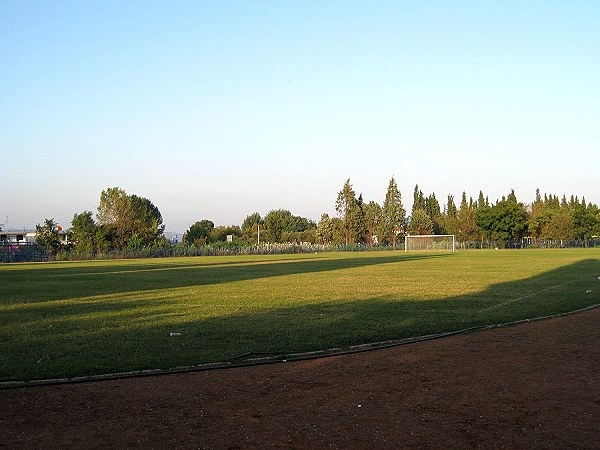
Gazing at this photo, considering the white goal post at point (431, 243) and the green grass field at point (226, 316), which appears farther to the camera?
the white goal post at point (431, 243)

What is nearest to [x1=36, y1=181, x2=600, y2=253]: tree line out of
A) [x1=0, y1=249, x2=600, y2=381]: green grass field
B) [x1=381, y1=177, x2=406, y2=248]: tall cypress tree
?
[x1=381, y1=177, x2=406, y2=248]: tall cypress tree

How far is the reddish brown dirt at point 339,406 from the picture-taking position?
582 centimetres

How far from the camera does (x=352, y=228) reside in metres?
116

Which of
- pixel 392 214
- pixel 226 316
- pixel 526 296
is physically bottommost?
pixel 526 296

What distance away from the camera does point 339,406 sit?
690 centimetres

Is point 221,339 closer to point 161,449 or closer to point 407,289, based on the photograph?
point 161,449

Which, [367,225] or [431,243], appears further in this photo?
[367,225]

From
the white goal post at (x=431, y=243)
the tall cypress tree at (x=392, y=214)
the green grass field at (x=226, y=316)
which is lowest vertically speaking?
the green grass field at (x=226, y=316)

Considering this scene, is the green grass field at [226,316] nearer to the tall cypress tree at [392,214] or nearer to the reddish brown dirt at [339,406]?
the reddish brown dirt at [339,406]

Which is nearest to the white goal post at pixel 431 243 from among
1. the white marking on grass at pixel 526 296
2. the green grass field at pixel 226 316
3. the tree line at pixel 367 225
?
the tree line at pixel 367 225

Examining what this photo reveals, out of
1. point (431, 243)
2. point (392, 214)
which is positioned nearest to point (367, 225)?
point (392, 214)

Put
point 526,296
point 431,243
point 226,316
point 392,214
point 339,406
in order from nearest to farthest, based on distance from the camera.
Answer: point 339,406 < point 226,316 < point 526,296 < point 431,243 < point 392,214

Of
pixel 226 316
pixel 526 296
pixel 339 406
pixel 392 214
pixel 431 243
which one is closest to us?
pixel 339 406

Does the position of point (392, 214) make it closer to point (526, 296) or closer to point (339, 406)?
point (526, 296)
